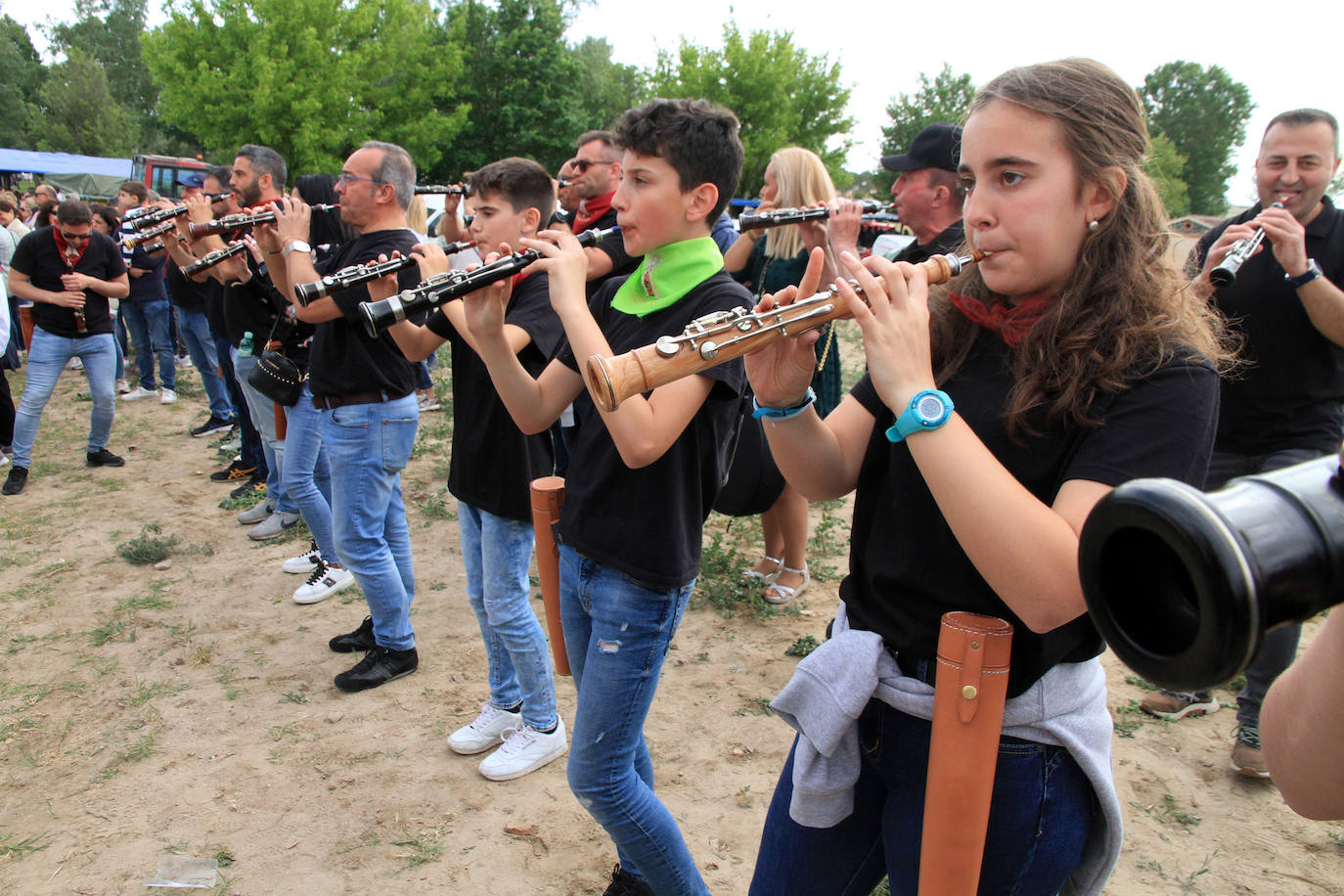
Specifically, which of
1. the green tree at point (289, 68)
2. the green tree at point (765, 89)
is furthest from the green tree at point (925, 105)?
the green tree at point (289, 68)

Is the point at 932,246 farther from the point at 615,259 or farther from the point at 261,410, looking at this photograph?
the point at 261,410

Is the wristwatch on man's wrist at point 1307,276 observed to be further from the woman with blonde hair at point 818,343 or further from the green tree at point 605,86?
the green tree at point 605,86

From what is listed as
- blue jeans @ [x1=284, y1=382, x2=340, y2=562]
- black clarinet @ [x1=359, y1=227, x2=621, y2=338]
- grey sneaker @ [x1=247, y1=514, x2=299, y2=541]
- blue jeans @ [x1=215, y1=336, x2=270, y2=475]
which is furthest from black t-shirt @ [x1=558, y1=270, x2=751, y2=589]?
blue jeans @ [x1=215, y1=336, x2=270, y2=475]

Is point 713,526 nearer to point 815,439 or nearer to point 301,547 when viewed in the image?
point 301,547

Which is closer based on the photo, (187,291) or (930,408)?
(930,408)

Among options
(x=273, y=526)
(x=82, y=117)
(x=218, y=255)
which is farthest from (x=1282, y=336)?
(x=82, y=117)

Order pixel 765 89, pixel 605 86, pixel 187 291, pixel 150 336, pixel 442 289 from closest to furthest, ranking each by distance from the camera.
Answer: pixel 442 289 → pixel 187 291 → pixel 150 336 → pixel 765 89 → pixel 605 86

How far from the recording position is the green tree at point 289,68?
23.8 m

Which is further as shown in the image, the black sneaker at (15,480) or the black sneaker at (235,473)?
the black sneaker at (235,473)

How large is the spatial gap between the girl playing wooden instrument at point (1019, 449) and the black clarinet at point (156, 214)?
6.00 m

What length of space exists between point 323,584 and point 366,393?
178 centimetres

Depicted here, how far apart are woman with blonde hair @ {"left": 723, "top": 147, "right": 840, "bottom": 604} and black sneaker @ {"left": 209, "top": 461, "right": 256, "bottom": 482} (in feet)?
15.1

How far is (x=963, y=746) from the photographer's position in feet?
4.46

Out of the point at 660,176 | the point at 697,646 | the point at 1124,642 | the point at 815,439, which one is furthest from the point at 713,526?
the point at 1124,642
